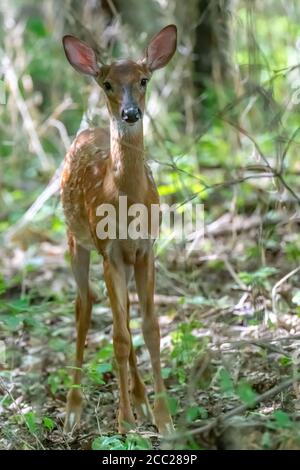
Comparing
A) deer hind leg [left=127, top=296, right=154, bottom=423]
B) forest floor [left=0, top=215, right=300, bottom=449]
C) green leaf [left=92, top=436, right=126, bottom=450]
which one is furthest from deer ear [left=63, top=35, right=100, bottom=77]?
green leaf [left=92, top=436, right=126, bottom=450]

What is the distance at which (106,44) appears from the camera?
33.0ft

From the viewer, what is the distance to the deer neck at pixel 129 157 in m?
5.90

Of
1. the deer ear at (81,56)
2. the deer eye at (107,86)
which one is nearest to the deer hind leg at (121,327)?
the deer eye at (107,86)

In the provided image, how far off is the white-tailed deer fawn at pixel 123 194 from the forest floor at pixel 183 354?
0.14 metres

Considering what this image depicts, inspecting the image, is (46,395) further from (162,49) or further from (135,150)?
(162,49)

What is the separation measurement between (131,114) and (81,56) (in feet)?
2.83

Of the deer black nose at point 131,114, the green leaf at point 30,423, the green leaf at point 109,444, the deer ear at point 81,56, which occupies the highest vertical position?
the deer ear at point 81,56

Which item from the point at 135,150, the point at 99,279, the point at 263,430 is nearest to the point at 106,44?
the point at 99,279

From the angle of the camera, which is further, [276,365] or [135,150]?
[135,150]

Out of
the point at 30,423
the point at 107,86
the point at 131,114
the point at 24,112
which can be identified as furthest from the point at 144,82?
the point at 24,112

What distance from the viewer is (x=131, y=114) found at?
5602 millimetres

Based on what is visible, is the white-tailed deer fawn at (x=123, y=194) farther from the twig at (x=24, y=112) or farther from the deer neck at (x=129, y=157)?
the twig at (x=24, y=112)

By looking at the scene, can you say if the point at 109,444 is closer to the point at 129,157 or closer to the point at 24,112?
the point at 129,157

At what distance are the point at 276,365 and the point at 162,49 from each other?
214 centimetres
